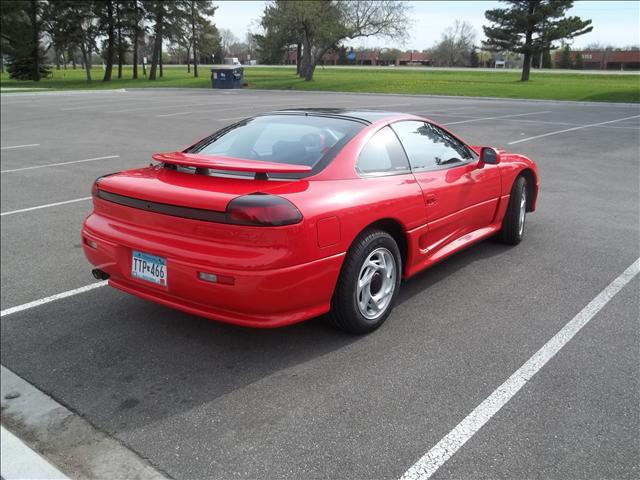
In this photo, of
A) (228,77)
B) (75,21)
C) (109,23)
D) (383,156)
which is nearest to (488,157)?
(383,156)

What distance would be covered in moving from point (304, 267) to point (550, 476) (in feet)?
5.12

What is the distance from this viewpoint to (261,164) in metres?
3.60

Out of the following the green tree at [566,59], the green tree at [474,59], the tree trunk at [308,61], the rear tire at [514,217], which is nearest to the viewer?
the rear tire at [514,217]

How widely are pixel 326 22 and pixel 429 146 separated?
1634 inches

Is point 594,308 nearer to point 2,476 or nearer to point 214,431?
point 214,431

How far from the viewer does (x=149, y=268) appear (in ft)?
11.5

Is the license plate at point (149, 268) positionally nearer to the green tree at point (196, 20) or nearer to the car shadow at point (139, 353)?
the car shadow at point (139, 353)

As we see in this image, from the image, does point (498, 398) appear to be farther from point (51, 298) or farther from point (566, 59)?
point (566, 59)

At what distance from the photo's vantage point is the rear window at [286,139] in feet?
12.6

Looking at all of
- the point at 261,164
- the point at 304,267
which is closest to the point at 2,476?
the point at 304,267

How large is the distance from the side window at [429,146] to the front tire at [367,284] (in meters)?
0.77

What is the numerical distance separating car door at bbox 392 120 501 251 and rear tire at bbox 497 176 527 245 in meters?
0.38

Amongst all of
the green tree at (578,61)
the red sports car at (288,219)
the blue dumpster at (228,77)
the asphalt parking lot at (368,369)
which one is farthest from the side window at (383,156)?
the green tree at (578,61)

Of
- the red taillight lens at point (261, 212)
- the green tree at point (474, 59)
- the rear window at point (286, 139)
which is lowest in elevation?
the red taillight lens at point (261, 212)
